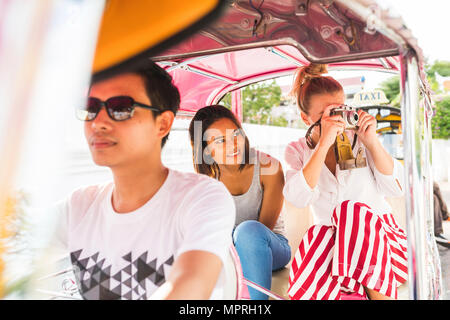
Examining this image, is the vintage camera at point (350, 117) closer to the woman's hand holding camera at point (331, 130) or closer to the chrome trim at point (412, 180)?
the woman's hand holding camera at point (331, 130)

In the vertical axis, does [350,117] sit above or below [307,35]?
below

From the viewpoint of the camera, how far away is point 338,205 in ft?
6.05

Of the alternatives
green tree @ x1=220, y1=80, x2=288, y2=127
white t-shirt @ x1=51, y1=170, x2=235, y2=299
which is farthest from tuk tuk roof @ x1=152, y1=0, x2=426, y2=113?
green tree @ x1=220, y1=80, x2=288, y2=127

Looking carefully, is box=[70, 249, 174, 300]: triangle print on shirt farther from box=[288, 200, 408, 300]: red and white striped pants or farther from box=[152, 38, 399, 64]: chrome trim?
box=[288, 200, 408, 300]: red and white striped pants

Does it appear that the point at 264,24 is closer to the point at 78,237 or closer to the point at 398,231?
the point at 78,237

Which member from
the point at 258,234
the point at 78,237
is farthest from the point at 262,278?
the point at 78,237

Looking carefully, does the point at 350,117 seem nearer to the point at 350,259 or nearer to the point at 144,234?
the point at 350,259

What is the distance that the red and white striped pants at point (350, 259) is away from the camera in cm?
162

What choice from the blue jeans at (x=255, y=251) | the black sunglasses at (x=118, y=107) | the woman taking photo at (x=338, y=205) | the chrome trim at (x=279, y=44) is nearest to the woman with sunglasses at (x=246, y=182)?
the blue jeans at (x=255, y=251)

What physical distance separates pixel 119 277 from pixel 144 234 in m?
0.14

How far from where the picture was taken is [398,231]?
1884 mm

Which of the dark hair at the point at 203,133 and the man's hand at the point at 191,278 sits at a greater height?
the dark hair at the point at 203,133

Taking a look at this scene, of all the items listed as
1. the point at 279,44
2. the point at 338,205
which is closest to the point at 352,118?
the point at 338,205

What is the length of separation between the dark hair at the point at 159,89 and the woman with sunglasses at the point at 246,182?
603mm
